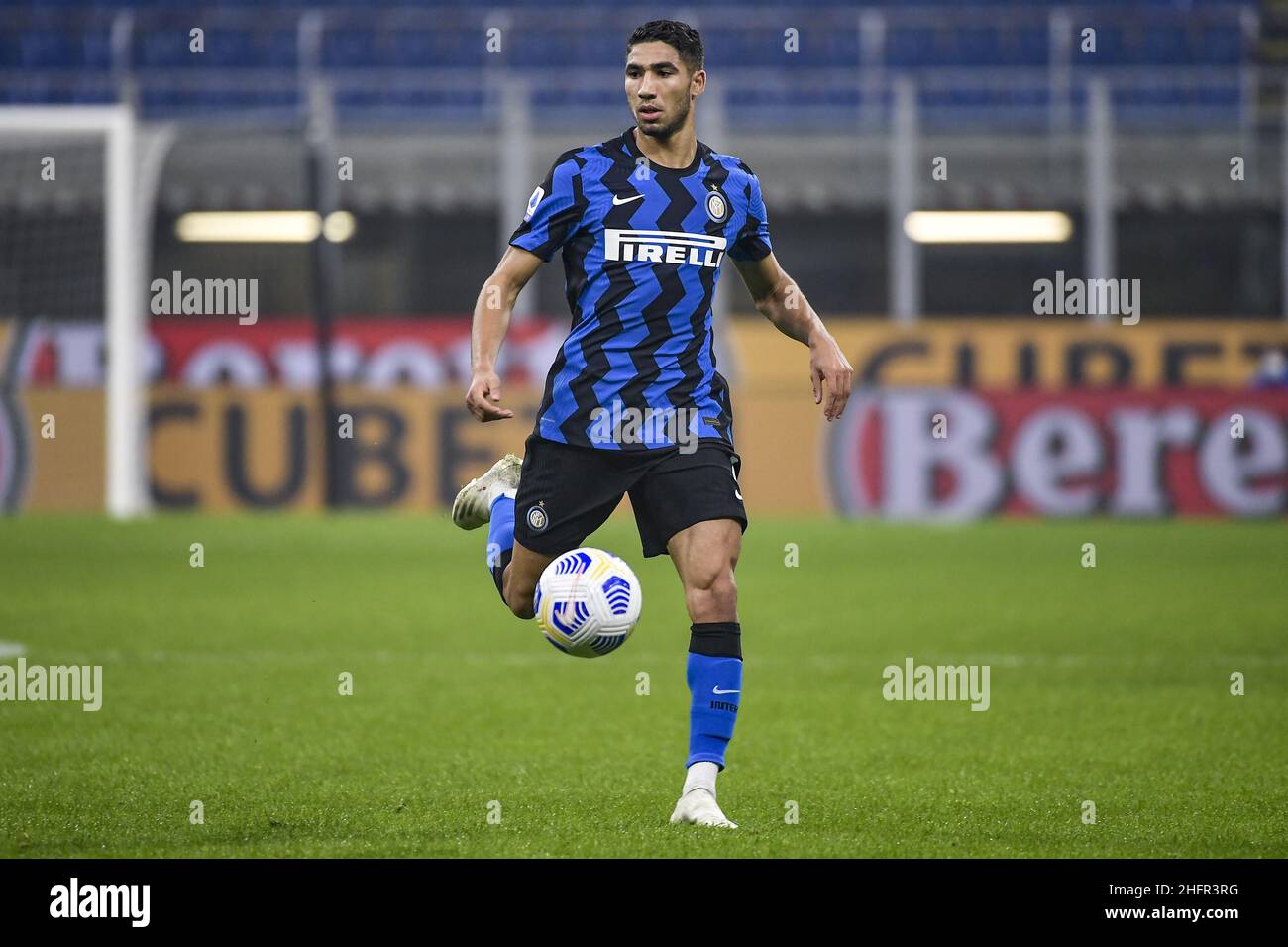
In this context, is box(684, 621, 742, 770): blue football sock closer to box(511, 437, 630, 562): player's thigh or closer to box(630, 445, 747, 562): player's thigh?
box(630, 445, 747, 562): player's thigh

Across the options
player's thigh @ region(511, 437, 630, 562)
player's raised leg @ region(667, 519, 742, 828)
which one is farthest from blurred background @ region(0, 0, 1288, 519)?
player's raised leg @ region(667, 519, 742, 828)

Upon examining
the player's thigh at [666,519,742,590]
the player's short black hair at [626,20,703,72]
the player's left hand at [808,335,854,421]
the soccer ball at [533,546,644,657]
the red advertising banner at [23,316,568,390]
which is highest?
the red advertising banner at [23,316,568,390]

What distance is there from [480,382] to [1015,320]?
1252cm

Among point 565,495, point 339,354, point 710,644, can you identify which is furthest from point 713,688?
point 339,354

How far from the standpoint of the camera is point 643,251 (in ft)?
16.8

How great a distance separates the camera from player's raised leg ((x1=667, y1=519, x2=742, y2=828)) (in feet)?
16.2

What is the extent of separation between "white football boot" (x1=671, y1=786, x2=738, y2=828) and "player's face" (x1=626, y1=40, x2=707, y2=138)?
1.75 meters

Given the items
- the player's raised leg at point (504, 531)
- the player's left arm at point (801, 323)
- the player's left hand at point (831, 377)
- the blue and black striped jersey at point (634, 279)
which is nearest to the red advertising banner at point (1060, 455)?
the player's raised leg at point (504, 531)

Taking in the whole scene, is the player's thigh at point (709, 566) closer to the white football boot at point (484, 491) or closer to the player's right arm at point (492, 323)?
the player's right arm at point (492, 323)

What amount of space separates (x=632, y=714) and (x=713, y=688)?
2.26 meters

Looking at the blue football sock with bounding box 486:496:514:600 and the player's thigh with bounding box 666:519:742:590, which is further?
the blue football sock with bounding box 486:496:514:600

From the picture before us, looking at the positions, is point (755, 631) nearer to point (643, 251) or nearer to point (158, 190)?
point (643, 251)

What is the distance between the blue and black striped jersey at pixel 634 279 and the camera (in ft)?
16.8
